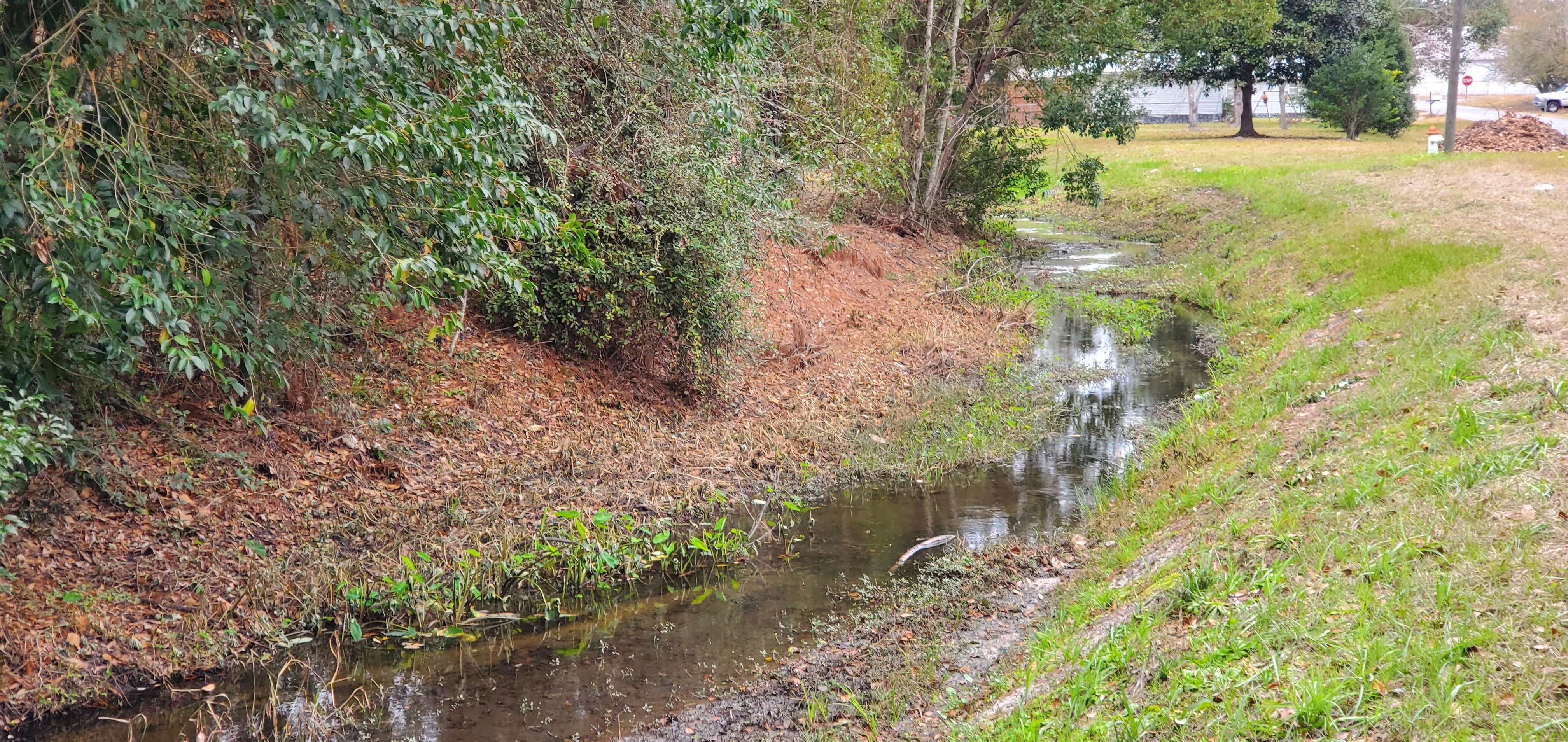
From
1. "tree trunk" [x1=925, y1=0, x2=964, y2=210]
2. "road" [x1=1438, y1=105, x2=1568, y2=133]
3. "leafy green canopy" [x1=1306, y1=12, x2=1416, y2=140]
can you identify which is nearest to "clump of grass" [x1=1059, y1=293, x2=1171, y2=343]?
"tree trunk" [x1=925, y1=0, x2=964, y2=210]

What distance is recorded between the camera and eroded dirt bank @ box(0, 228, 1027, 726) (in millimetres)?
6227

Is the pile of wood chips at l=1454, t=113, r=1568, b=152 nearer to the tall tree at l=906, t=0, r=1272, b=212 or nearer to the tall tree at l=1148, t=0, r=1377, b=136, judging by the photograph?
the tall tree at l=1148, t=0, r=1377, b=136

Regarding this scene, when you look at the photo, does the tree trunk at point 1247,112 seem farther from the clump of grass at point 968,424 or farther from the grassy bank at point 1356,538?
the clump of grass at point 968,424

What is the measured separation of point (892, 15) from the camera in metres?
16.7

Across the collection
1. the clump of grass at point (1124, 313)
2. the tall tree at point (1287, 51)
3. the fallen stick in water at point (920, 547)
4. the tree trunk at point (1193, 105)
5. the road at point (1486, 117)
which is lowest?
the fallen stick in water at point (920, 547)

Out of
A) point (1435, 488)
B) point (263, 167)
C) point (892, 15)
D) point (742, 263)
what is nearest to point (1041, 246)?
point (892, 15)

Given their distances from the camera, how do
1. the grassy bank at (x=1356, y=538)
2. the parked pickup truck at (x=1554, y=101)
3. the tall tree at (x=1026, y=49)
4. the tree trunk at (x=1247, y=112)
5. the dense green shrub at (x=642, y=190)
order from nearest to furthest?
the grassy bank at (x=1356, y=538) → the dense green shrub at (x=642, y=190) → the tall tree at (x=1026, y=49) → the tree trunk at (x=1247, y=112) → the parked pickup truck at (x=1554, y=101)

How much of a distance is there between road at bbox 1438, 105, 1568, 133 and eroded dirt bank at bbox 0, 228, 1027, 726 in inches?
1232

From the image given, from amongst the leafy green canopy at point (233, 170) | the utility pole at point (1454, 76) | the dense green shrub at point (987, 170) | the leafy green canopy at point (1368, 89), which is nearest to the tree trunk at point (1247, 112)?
the leafy green canopy at point (1368, 89)

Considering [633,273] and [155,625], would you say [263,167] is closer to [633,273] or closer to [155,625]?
[155,625]

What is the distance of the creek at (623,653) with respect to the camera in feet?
18.8

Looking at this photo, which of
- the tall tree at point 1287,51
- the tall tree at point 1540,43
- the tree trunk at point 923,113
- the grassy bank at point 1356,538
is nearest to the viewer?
the grassy bank at point 1356,538

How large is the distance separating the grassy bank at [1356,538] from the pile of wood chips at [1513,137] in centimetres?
1809

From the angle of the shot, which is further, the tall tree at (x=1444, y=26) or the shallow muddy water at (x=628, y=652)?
the tall tree at (x=1444, y=26)
